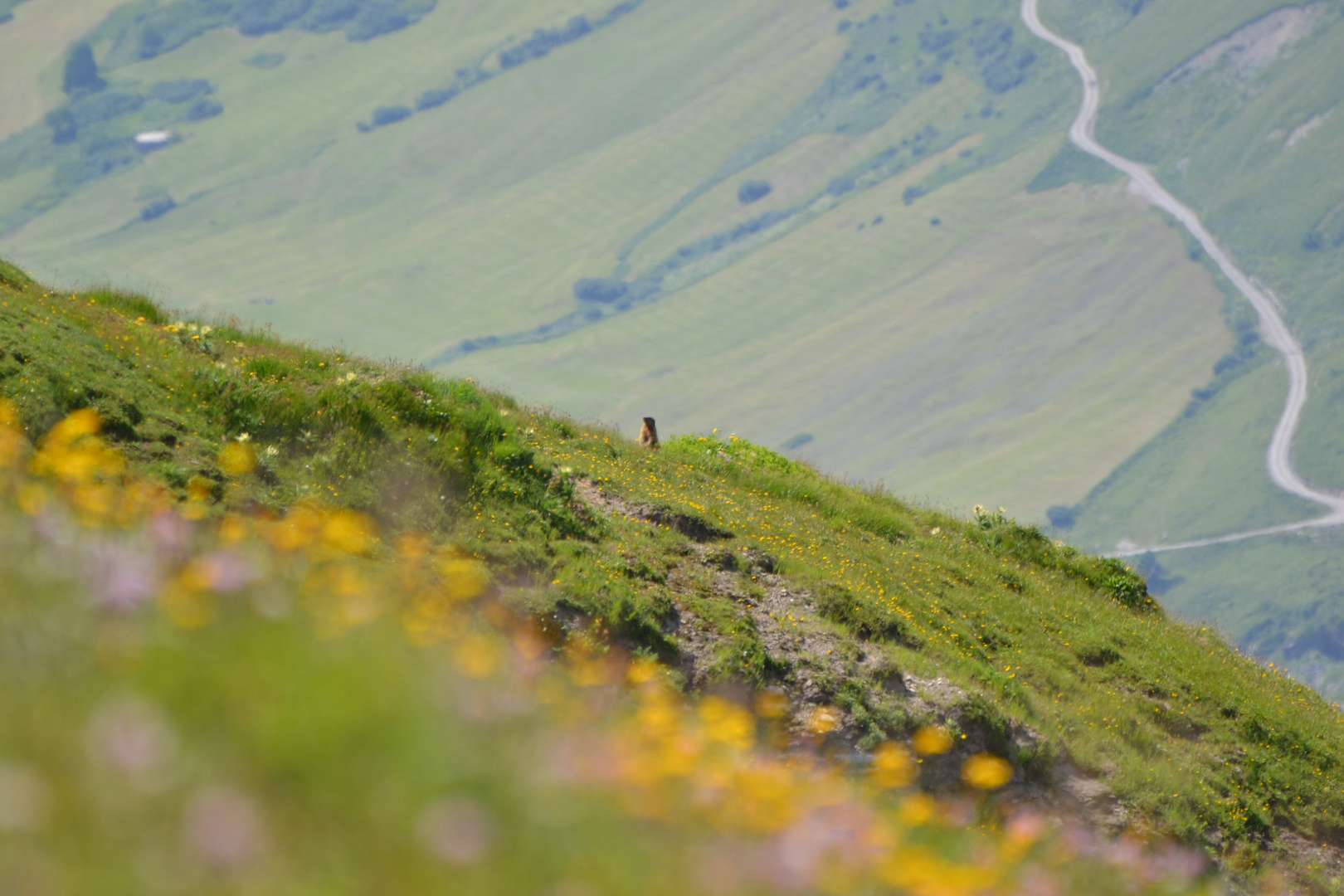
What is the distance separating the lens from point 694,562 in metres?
13.8

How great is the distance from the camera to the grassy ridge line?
1109 centimetres

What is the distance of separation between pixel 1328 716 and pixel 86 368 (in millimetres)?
21594

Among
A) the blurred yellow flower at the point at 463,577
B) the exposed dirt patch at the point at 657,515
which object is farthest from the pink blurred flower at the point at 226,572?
the exposed dirt patch at the point at 657,515

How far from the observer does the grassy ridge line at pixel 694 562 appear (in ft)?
36.4

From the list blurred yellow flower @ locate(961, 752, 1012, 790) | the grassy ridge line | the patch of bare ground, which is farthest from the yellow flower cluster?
blurred yellow flower @ locate(961, 752, 1012, 790)

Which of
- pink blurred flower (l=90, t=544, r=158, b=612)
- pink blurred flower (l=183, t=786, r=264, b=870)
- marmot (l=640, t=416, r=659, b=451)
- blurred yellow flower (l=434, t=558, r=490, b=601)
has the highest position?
pink blurred flower (l=90, t=544, r=158, b=612)

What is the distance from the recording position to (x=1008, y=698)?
14.5 m

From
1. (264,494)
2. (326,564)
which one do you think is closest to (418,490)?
(264,494)

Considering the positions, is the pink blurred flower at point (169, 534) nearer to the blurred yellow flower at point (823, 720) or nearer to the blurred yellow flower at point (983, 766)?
the blurred yellow flower at point (823, 720)

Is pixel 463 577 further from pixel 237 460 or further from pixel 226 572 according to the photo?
pixel 226 572

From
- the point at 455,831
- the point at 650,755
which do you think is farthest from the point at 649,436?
the point at 455,831

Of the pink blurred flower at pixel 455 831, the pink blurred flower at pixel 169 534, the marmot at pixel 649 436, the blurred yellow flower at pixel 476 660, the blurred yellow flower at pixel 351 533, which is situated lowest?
the marmot at pixel 649 436

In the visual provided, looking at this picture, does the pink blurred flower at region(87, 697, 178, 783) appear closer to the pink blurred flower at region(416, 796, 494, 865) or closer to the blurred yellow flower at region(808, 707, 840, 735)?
the pink blurred flower at region(416, 796, 494, 865)

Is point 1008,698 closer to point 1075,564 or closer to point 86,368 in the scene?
point 1075,564
